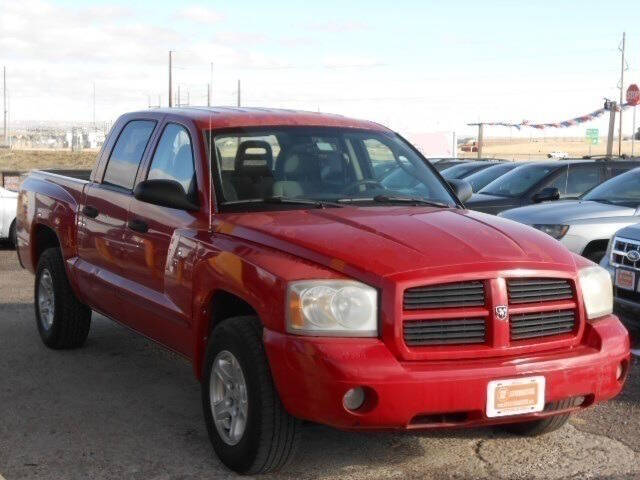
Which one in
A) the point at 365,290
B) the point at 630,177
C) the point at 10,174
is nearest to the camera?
the point at 365,290

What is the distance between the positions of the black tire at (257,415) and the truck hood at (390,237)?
1.44 ft

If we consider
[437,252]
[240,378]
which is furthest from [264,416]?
[437,252]

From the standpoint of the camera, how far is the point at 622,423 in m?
5.60

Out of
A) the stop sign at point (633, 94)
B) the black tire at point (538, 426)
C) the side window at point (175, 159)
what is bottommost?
the black tire at point (538, 426)

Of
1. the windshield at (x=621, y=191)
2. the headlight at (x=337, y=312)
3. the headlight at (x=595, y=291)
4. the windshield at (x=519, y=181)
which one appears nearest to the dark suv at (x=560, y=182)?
the windshield at (x=519, y=181)

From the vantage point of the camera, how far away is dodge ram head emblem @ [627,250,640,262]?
7.30 meters

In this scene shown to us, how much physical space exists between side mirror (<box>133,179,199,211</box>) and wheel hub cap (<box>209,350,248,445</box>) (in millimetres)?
929

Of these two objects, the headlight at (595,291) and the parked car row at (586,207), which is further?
the parked car row at (586,207)

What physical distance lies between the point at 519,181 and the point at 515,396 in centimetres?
985

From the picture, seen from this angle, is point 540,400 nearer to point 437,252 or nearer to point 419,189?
point 437,252

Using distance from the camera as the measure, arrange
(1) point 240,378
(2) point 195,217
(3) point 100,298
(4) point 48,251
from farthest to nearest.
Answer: (4) point 48,251 < (3) point 100,298 < (2) point 195,217 < (1) point 240,378

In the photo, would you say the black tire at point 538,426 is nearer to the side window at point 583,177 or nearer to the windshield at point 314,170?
the windshield at point 314,170

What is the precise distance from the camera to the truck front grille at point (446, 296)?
428 cm

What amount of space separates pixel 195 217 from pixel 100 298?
5.15 feet
